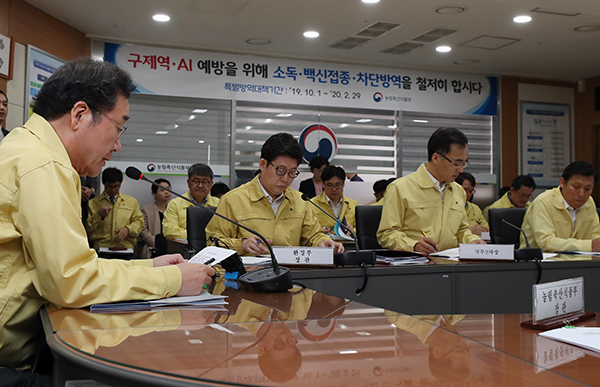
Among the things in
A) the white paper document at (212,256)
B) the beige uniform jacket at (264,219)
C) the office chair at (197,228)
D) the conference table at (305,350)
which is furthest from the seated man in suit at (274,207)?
the conference table at (305,350)

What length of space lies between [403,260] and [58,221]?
1669 mm

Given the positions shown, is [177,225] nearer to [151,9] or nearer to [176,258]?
[151,9]

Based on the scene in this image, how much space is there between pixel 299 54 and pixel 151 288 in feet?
18.9

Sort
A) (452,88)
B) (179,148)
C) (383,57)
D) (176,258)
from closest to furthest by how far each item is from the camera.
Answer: (176,258) < (179,148) < (383,57) < (452,88)

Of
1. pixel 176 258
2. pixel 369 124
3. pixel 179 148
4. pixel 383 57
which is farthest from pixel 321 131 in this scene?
pixel 176 258

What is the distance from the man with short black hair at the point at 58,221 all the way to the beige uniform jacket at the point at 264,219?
1.49 metres

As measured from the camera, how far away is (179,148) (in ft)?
21.2

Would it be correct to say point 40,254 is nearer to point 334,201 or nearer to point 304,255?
point 304,255

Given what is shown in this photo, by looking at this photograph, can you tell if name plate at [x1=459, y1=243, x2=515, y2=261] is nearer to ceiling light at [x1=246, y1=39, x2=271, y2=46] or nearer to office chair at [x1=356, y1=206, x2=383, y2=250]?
office chair at [x1=356, y1=206, x2=383, y2=250]

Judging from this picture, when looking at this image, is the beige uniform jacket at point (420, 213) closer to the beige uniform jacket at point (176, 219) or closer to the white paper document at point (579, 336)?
the white paper document at point (579, 336)

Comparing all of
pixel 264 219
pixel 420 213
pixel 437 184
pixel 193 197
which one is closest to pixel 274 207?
pixel 264 219

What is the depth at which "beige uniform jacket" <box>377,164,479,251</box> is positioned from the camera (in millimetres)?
3334

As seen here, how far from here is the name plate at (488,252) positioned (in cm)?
267

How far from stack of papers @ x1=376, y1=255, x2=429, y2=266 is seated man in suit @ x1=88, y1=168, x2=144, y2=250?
367 cm
